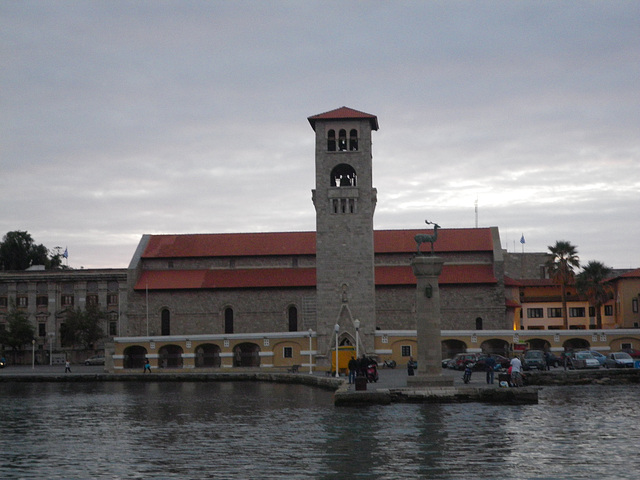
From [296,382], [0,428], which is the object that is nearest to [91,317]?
[296,382]

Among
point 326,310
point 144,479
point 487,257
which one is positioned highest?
point 487,257

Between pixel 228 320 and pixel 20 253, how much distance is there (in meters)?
57.0

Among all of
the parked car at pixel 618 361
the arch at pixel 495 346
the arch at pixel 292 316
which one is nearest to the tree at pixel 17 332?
the arch at pixel 292 316

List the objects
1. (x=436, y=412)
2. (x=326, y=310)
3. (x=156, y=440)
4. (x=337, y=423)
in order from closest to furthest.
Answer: (x=156, y=440) < (x=337, y=423) < (x=436, y=412) < (x=326, y=310)

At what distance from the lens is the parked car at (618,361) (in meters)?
52.3

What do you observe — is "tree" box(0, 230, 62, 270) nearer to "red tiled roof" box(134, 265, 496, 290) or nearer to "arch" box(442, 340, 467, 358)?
"red tiled roof" box(134, 265, 496, 290)

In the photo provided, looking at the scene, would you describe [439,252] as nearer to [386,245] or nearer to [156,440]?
[386,245]

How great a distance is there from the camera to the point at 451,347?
69000 mm

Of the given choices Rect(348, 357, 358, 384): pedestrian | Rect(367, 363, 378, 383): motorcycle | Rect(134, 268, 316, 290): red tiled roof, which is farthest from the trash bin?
Rect(134, 268, 316, 290): red tiled roof

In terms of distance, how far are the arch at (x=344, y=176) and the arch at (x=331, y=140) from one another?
147cm

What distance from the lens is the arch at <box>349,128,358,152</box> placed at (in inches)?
2613

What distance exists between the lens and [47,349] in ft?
298

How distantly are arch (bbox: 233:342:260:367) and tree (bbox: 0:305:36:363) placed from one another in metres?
27.8

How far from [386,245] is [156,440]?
2115 inches
